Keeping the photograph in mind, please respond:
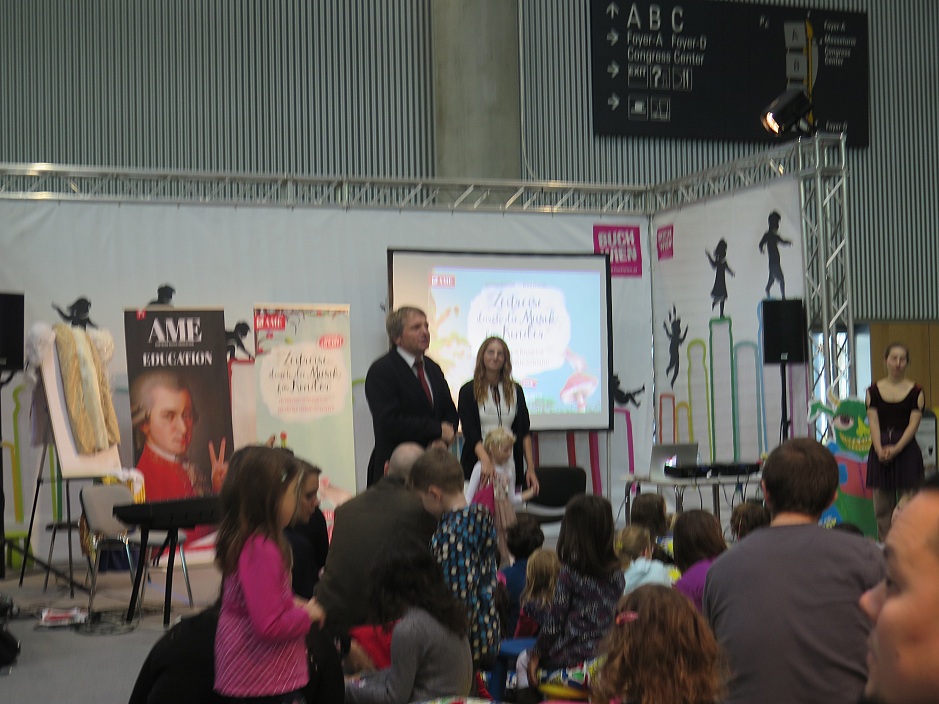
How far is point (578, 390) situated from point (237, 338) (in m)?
2.46

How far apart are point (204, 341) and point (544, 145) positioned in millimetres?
4820

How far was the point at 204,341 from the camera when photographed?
682 cm

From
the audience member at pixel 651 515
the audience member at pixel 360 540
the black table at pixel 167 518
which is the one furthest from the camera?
the black table at pixel 167 518

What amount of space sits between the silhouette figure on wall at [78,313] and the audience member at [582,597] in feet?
16.4

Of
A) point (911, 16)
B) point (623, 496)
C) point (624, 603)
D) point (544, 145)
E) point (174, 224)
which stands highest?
point (911, 16)

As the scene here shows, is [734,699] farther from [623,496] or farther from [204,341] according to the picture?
[623,496]

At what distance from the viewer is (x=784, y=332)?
6762mm

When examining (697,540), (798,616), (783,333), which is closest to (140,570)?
(697,540)

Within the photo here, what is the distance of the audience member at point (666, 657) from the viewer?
83.8 inches

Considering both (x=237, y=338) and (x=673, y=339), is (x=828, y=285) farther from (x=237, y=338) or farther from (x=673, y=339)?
(x=237, y=338)

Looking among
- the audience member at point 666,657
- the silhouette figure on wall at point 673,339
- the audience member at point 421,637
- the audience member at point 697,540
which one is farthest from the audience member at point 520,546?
the silhouette figure on wall at point 673,339

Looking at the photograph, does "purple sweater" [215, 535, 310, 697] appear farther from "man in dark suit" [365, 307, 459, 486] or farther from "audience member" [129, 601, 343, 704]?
"man in dark suit" [365, 307, 459, 486]

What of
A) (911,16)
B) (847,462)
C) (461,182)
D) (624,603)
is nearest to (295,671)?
(624,603)

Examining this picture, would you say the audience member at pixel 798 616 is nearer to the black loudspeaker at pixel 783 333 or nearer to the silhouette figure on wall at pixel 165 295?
the black loudspeaker at pixel 783 333
